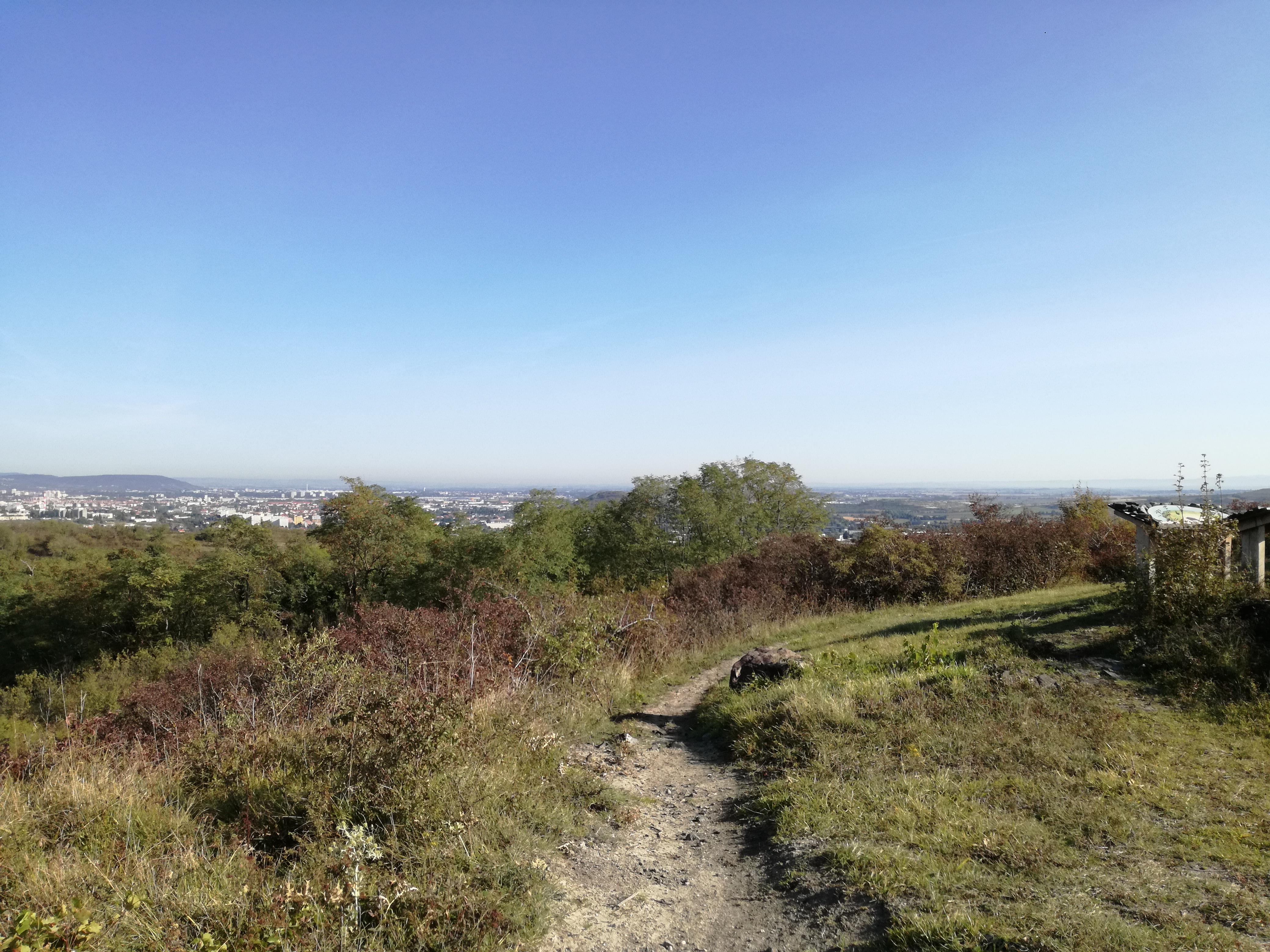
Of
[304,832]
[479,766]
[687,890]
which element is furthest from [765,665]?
[304,832]

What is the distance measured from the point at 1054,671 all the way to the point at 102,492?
18037 centimetres

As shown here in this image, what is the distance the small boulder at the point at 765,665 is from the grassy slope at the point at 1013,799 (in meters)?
0.31

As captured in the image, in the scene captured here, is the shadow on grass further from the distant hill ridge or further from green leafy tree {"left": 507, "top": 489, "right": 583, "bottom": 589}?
the distant hill ridge

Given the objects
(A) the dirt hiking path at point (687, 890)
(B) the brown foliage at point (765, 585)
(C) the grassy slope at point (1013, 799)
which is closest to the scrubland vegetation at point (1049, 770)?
(C) the grassy slope at point (1013, 799)

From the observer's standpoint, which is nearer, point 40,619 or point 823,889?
point 823,889

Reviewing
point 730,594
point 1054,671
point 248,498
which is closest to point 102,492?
point 248,498

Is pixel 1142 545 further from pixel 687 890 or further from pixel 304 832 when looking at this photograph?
pixel 304 832

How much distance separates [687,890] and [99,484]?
208283 mm

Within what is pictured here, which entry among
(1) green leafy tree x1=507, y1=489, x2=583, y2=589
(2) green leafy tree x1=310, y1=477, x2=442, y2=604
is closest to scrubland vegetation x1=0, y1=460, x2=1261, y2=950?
(1) green leafy tree x1=507, y1=489, x2=583, y2=589

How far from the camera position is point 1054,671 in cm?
847

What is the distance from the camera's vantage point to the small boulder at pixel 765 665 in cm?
899

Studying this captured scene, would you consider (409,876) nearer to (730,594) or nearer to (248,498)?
(730,594)

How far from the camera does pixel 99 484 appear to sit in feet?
539

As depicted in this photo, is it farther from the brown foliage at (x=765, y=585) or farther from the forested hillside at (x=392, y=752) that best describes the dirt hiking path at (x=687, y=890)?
the brown foliage at (x=765, y=585)
